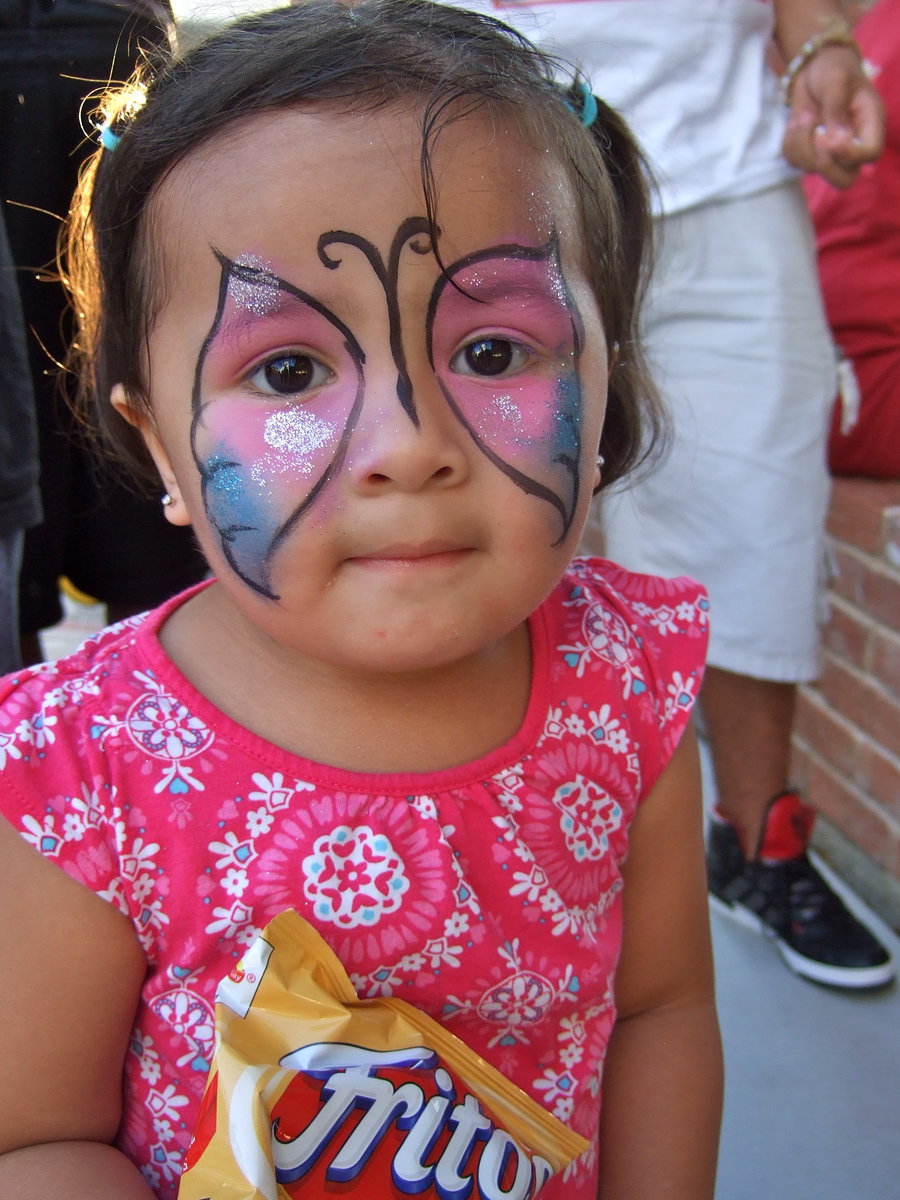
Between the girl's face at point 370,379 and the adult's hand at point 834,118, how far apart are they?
100 cm

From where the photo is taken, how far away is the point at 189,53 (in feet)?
3.33

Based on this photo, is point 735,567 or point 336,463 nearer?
point 336,463

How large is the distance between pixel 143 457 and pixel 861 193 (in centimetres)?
178

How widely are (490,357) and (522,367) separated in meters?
0.03

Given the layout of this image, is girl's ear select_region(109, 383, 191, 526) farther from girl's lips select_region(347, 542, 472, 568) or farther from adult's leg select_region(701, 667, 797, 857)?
adult's leg select_region(701, 667, 797, 857)

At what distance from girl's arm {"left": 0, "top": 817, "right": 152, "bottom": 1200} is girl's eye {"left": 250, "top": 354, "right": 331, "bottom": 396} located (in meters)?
0.41

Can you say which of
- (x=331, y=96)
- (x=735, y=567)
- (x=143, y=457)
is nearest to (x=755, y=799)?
(x=735, y=567)

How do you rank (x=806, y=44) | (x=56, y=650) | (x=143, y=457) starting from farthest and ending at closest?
(x=56, y=650) < (x=806, y=44) < (x=143, y=457)

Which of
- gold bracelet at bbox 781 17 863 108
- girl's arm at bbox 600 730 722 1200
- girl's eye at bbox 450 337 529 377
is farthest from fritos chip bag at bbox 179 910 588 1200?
gold bracelet at bbox 781 17 863 108

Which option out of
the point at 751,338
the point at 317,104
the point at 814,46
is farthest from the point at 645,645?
the point at 814,46

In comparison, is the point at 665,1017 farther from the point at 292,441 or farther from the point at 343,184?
the point at 343,184

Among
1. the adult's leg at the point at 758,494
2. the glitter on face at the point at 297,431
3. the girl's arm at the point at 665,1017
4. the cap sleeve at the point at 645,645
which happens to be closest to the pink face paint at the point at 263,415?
the glitter on face at the point at 297,431

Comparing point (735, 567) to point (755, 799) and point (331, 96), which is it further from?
point (331, 96)

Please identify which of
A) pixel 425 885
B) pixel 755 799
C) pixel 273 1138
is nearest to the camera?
pixel 273 1138
